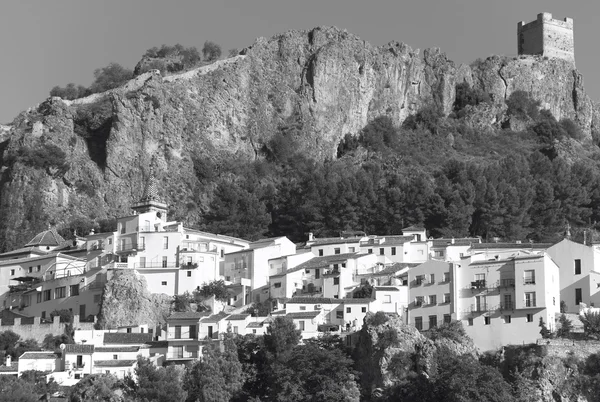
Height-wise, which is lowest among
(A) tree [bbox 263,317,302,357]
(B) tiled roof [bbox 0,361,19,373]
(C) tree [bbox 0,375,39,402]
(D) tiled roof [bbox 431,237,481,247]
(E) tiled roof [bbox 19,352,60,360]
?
(C) tree [bbox 0,375,39,402]

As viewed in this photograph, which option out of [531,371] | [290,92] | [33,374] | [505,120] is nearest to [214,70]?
[290,92]

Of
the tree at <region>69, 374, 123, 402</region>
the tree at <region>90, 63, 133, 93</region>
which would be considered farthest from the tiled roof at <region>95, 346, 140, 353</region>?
the tree at <region>90, 63, 133, 93</region>

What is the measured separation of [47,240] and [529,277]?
40958 mm

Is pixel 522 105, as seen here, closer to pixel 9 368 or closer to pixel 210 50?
pixel 210 50

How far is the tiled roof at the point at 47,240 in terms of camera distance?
98.2 m

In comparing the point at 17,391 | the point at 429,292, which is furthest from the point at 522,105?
the point at 17,391

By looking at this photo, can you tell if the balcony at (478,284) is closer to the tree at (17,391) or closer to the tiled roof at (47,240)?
the tree at (17,391)

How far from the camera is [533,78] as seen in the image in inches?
5512

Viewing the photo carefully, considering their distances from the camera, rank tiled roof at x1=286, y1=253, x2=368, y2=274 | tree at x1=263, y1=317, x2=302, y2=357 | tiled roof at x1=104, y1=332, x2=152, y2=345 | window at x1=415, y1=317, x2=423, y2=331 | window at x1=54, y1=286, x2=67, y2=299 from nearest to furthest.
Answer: tree at x1=263, y1=317, x2=302, y2=357
window at x1=415, y1=317, x2=423, y2=331
tiled roof at x1=104, y1=332, x2=152, y2=345
tiled roof at x1=286, y1=253, x2=368, y2=274
window at x1=54, y1=286, x2=67, y2=299

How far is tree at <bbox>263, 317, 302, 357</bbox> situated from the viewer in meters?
71.7

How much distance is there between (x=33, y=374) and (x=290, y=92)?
5643cm

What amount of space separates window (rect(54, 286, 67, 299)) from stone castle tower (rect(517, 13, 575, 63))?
253 feet

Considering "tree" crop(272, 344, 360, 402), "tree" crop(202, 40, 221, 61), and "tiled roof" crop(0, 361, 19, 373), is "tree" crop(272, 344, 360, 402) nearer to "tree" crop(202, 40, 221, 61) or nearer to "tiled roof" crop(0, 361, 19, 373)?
"tiled roof" crop(0, 361, 19, 373)

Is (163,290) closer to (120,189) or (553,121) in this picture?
(120,189)
